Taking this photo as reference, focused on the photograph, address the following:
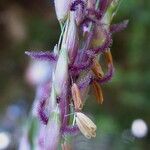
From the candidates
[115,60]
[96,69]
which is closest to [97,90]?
[96,69]

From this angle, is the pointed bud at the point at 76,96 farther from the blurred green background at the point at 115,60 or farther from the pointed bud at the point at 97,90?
the blurred green background at the point at 115,60

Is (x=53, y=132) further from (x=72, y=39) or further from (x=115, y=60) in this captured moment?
(x=115, y=60)

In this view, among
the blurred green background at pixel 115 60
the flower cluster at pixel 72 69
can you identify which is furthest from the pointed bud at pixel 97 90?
the blurred green background at pixel 115 60

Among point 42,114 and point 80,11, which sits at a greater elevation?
point 80,11

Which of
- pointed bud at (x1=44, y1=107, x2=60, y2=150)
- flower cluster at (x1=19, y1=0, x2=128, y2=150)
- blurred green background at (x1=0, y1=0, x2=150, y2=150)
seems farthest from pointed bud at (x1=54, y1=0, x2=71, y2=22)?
blurred green background at (x1=0, y1=0, x2=150, y2=150)

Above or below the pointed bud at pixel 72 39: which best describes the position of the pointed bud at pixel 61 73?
below

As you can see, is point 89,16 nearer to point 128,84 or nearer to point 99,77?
point 99,77
